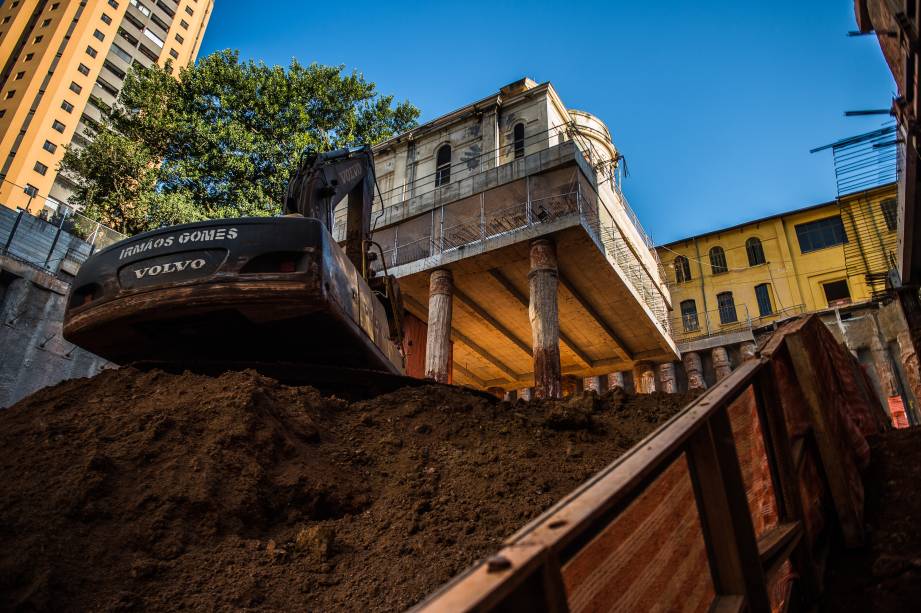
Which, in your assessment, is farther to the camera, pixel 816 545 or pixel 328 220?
pixel 328 220

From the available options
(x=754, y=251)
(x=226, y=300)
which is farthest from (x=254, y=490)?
(x=754, y=251)

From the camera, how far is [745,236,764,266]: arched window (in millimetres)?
33594

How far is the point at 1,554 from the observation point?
243 cm

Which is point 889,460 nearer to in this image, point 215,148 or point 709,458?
point 709,458

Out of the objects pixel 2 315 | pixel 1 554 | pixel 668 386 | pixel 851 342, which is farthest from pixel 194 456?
pixel 851 342

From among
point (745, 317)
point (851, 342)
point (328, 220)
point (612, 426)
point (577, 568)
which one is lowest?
point (577, 568)

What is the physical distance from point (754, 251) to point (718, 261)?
212 centimetres

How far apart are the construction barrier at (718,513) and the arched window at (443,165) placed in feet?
57.1

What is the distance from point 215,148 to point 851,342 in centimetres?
2936

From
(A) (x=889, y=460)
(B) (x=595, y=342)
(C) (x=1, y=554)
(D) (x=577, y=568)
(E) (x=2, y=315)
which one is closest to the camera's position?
(D) (x=577, y=568)

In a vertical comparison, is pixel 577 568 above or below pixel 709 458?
below

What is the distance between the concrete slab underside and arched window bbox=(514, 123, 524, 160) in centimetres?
519

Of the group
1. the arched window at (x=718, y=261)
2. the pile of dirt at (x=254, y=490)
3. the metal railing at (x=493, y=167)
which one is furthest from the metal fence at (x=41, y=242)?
the arched window at (x=718, y=261)

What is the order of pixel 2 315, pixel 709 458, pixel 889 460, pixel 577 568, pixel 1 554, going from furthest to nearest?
pixel 2 315, pixel 889 460, pixel 1 554, pixel 709 458, pixel 577 568
